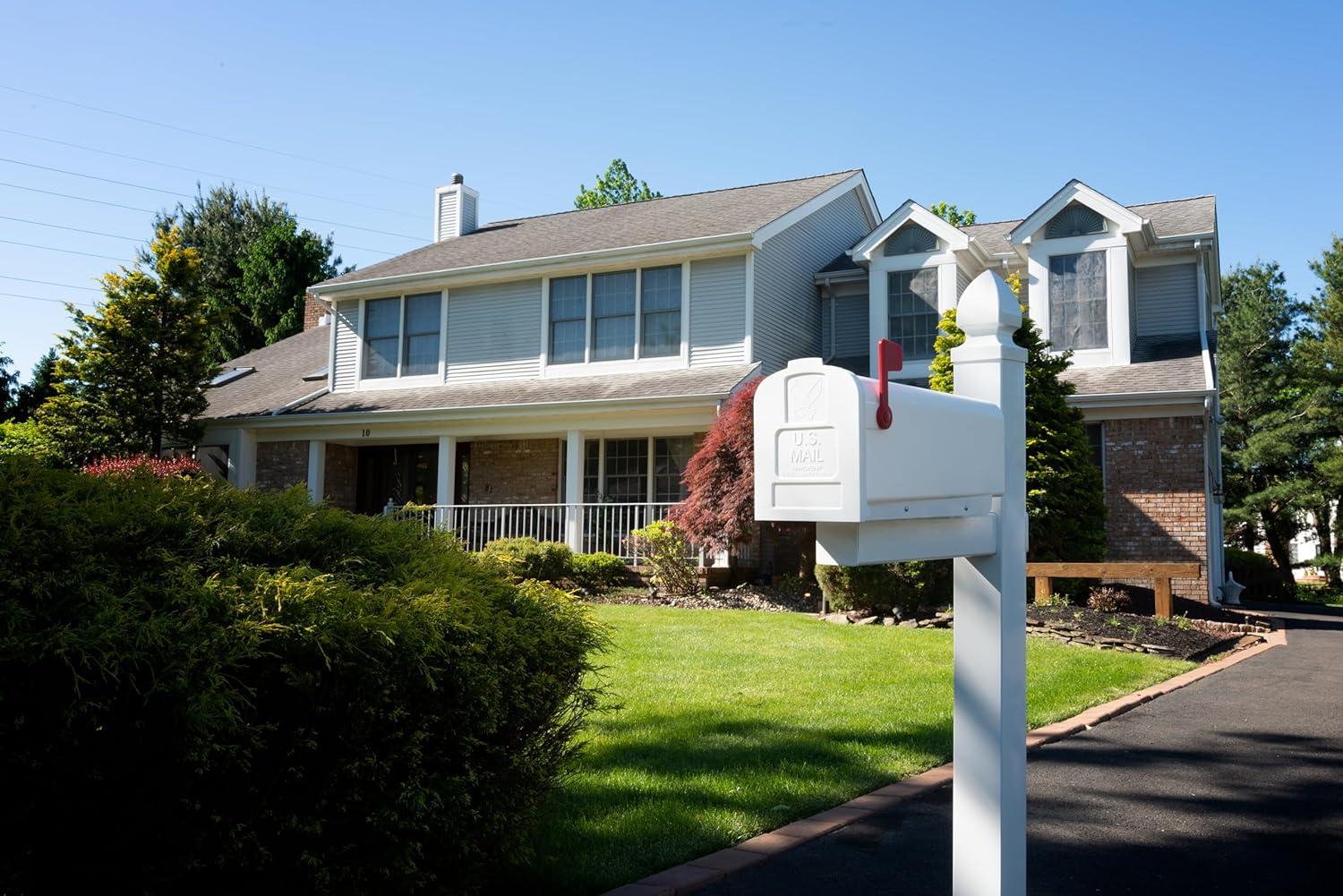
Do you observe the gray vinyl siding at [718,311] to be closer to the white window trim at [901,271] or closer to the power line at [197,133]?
the white window trim at [901,271]

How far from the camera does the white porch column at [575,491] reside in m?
17.9

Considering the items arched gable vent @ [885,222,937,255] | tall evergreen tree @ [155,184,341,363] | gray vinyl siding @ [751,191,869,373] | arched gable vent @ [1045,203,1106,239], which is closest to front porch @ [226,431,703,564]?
gray vinyl siding @ [751,191,869,373]

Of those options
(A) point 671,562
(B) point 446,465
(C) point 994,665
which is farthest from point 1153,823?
(B) point 446,465

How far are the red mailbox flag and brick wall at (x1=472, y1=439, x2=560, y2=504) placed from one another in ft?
61.0

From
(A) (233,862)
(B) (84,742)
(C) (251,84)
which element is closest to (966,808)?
(A) (233,862)

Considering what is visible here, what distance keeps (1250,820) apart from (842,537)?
13.2ft

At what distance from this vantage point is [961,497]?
213 centimetres

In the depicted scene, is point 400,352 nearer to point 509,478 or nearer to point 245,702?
point 509,478

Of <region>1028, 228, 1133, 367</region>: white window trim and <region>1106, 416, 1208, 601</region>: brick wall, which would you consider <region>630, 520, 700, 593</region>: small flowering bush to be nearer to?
<region>1106, 416, 1208, 601</region>: brick wall

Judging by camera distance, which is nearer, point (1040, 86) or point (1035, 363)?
point (1040, 86)

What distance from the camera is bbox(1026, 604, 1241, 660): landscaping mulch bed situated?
10047 millimetres

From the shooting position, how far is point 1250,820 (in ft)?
15.4

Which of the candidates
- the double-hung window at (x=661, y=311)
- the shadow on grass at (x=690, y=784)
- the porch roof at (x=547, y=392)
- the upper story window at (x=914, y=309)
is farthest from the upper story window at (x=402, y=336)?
the shadow on grass at (x=690, y=784)

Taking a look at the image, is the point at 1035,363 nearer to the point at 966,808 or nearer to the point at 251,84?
the point at 966,808
